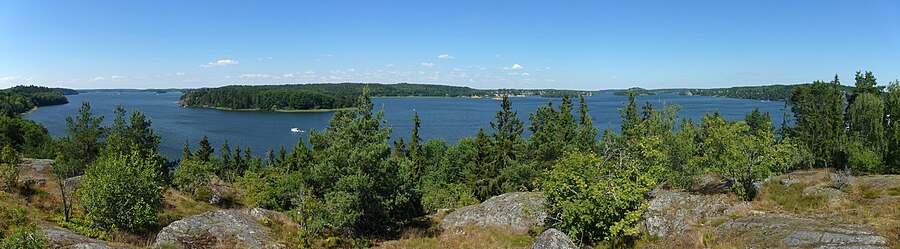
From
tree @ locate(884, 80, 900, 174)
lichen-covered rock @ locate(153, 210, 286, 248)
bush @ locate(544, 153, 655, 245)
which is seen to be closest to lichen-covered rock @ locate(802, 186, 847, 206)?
bush @ locate(544, 153, 655, 245)

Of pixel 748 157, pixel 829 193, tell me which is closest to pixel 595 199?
pixel 748 157

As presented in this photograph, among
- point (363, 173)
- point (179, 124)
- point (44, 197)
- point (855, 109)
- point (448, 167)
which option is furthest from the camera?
point (179, 124)

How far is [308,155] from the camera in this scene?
56.7 m

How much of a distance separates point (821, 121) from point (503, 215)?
52.7 m

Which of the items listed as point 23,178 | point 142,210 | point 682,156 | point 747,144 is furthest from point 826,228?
point 23,178

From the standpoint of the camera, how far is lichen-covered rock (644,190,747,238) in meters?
20.5

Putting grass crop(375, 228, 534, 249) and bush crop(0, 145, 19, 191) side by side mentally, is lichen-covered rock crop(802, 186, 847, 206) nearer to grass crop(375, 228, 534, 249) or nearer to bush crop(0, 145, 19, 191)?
grass crop(375, 228, 534, 249)

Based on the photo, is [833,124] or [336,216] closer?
[336,216]

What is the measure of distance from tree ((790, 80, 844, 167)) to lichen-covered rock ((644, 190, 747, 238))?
38141mm

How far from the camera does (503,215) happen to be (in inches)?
1009

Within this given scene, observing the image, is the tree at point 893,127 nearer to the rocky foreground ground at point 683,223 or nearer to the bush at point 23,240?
the rocky foreground ground at point 683,223

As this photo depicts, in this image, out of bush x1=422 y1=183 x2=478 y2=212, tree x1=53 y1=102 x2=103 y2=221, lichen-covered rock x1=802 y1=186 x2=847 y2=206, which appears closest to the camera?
lichen-covered rock x1=802 y1=186 x2=847 y2=206

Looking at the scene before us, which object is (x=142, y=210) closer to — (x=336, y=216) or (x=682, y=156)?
(x=336, y=216)

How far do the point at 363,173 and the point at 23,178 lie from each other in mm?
23507
